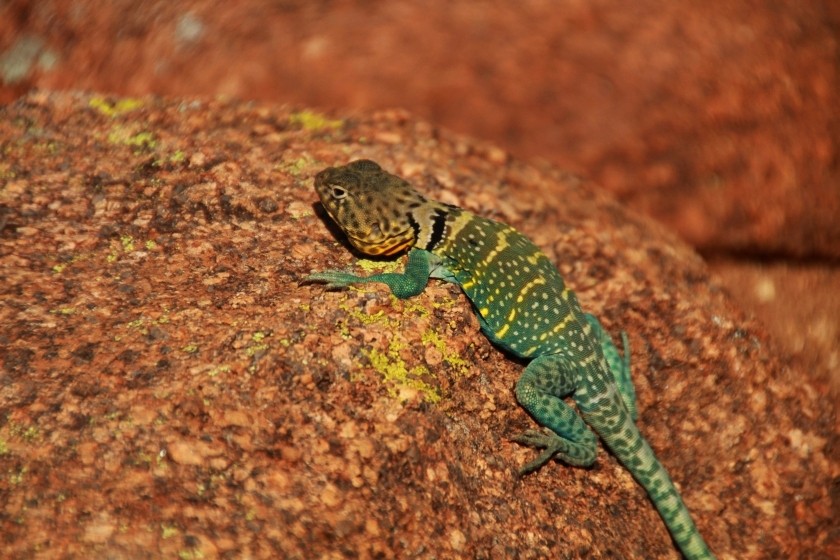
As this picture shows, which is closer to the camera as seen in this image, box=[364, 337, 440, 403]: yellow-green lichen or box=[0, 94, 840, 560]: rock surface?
box=[0, 94, 840, 560]: rock surface

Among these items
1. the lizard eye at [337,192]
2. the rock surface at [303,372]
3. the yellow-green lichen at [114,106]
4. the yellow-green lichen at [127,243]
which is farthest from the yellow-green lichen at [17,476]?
the yellow-green lichen at [114,106]

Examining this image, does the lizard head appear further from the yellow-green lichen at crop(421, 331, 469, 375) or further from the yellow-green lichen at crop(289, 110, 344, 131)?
the yellow-green lichen at crop(289, 110, 344, 131)

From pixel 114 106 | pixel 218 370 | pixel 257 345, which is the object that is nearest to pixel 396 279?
pixel 257 345

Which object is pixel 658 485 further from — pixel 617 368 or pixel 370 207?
pixel 370 207

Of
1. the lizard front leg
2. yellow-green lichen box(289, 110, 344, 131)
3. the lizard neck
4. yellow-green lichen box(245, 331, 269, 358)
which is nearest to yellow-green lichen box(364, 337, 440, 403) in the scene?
the lizard front leg

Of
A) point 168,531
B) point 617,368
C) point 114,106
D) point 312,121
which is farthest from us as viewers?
point 312,121

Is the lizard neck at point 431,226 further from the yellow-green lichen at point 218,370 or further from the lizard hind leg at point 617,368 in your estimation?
the yellow-green lichen at point 218,370
